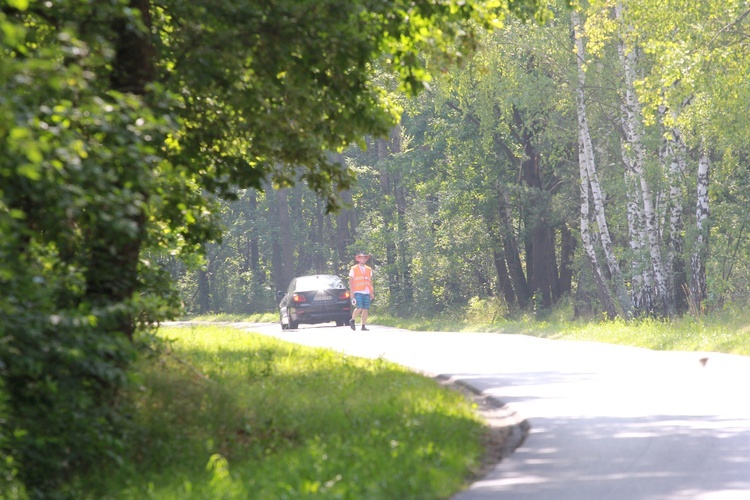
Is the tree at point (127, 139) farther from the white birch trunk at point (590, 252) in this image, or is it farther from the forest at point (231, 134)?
the white birch trunk at point (590, 252)

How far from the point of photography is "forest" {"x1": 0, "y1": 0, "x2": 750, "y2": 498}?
7285mm

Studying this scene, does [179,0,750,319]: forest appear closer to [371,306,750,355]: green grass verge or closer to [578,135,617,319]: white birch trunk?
[578,135,617,319]: white birch trunk

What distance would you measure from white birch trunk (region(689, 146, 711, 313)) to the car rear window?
41.6 ft

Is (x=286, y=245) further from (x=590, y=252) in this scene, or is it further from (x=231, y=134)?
(x=231, y=134)

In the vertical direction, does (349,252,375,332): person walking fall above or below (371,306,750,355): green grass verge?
above

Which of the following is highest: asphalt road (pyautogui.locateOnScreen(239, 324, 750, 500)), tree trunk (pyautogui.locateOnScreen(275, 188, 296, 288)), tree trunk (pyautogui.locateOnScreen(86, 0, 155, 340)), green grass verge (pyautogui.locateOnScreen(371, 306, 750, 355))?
tree trunk (pyautogui.locateOnScreen(275, 188, 296, 288))

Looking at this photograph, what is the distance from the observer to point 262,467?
32.3 feet

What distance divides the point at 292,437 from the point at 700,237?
19089 mm

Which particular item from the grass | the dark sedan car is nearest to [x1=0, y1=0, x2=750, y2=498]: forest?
the grass

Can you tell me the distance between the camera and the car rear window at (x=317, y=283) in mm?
38875

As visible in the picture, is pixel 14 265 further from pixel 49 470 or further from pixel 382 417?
pixel 382 417

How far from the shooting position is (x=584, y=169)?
113 ft

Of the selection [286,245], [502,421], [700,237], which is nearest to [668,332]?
[700,237]

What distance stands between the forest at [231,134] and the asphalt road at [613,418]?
2.98 metres
